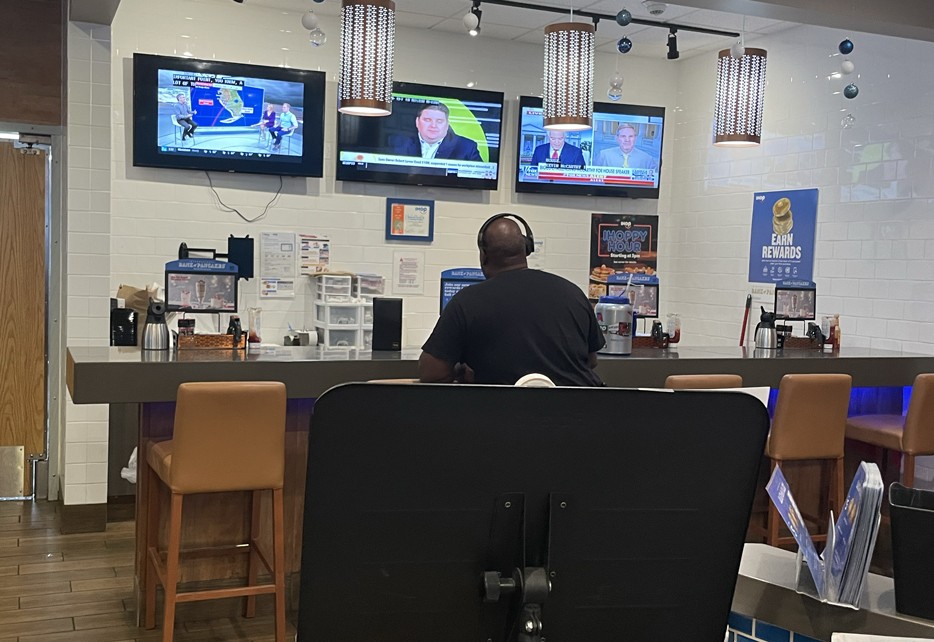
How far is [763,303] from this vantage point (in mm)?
6914

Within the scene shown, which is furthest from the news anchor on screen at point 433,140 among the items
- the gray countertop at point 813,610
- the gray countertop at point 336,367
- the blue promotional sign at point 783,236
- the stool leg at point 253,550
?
the gray countertop at point 813,610

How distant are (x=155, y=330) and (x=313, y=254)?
9.77ft

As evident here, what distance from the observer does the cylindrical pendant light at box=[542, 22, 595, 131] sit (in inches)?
185

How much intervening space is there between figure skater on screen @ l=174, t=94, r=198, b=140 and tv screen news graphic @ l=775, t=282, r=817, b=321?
393 centimetres

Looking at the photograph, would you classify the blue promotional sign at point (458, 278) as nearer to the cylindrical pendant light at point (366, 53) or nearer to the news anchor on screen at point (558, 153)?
the cylindrical pendant light at point (366, 53)

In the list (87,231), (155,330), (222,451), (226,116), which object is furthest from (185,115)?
(222,451)

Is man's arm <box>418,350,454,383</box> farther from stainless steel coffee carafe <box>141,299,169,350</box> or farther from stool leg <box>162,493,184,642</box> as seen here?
stainless steel coffee carafe <box>141,299,169,350</box>

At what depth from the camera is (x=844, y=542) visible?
66.1 inches

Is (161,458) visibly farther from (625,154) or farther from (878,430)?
(625,154)

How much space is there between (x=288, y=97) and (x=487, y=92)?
154cm

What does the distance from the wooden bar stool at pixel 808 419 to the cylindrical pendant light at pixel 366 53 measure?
2276 mm

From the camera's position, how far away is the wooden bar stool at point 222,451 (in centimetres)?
332

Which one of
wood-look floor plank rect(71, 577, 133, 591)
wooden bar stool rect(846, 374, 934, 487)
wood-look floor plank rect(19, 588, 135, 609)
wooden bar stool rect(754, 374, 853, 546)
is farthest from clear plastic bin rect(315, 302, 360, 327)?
wooden bar stool rect(846, 374, 934, 487)

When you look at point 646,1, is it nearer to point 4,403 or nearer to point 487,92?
point 487,92
